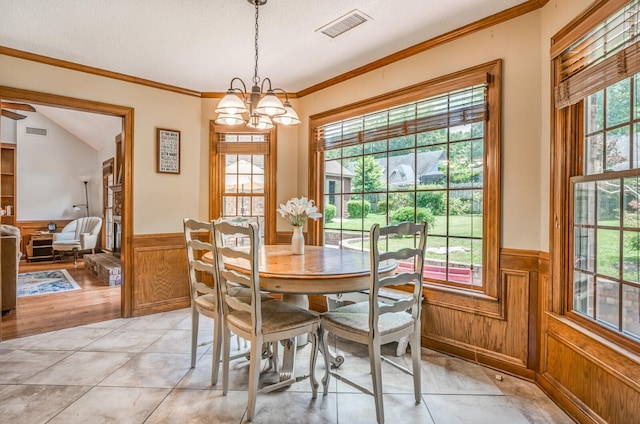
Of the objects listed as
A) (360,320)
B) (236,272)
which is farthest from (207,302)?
(360,320)

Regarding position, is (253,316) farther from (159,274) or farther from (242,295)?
(159,274)

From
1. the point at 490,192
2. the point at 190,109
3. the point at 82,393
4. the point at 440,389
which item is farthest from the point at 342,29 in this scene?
the point at 82,393

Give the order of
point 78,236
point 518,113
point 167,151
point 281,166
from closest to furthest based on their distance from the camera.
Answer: point 518,113, point 167,151, point 281,166, point 78,236

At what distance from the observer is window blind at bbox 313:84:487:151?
266 cm

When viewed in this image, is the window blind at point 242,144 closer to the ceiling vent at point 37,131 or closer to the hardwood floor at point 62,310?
the hardwood floor at point 62,310

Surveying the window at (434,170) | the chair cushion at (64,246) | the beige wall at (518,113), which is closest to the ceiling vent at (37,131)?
the chair cushion at (64,246)

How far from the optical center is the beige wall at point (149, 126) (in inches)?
128

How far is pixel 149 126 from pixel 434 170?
3013 millimetres

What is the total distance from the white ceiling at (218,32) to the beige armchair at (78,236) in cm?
484

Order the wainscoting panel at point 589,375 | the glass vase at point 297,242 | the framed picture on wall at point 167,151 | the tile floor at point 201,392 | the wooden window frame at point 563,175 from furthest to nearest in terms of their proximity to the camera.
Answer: the framed picture on wall at point 167,151 < the glass vase at point 297,242 < the wooden window frame at point 563,175 < the tile floor at point 201,392 < the wainscoting panel at point 589,375

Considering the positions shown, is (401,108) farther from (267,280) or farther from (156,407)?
(156,407)

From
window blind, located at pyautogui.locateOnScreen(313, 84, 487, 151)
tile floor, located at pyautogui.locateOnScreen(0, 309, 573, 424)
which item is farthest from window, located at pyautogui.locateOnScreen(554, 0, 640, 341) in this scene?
tile floor, located at pyautogui.locateOnScreen(0, 309, 573, 424)

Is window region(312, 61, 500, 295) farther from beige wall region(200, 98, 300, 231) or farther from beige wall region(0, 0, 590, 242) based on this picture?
beige wall region(200, 98, 300, 231)

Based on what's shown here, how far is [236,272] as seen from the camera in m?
2.07
